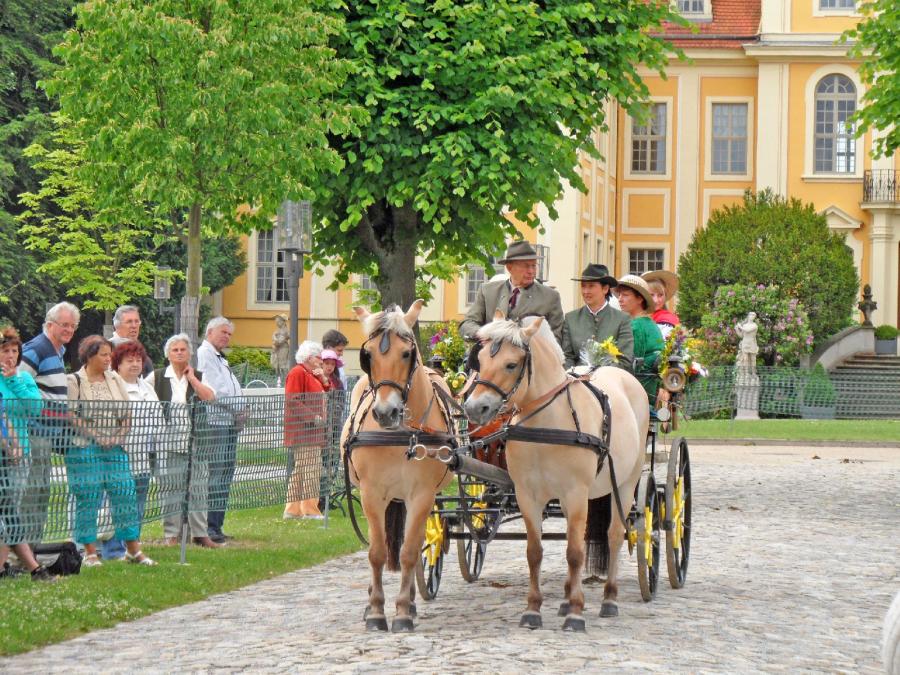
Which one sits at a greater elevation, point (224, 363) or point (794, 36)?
point (794, 36)

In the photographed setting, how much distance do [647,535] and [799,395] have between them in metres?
33.4

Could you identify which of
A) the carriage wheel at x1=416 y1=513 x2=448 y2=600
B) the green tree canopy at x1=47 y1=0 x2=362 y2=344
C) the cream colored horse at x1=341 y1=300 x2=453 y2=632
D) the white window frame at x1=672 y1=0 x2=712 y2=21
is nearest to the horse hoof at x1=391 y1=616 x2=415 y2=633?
the cream colored horse at x1=341 y1=300 x2=453 y2=632

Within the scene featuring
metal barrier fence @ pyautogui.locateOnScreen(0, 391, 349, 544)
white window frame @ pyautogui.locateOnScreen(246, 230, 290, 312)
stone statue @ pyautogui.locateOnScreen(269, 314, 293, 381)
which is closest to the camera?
metal barrier fence @ pyautogui.locateOnScreen(0, 391, 349, 544)

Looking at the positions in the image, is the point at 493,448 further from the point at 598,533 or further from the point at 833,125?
the point at 833,125

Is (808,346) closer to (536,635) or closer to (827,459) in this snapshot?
(827,459)

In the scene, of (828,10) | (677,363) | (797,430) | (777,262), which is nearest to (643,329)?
(677,363)

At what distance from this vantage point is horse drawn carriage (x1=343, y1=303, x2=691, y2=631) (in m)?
8.89

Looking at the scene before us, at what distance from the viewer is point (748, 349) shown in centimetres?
4194

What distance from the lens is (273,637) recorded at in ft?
29.5

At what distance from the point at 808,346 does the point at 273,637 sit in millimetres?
37005

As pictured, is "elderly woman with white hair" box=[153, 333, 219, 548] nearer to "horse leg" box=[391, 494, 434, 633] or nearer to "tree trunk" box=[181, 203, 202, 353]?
"horse leg" box=[391, 494, 434, 633]

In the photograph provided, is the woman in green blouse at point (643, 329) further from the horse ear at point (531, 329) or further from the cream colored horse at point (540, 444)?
the horse ear at point (531, 329)

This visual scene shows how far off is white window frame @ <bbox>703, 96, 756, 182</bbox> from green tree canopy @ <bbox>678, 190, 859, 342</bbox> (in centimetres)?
841

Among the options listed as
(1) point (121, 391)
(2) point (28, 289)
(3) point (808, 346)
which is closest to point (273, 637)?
(1) point (121, 391)
